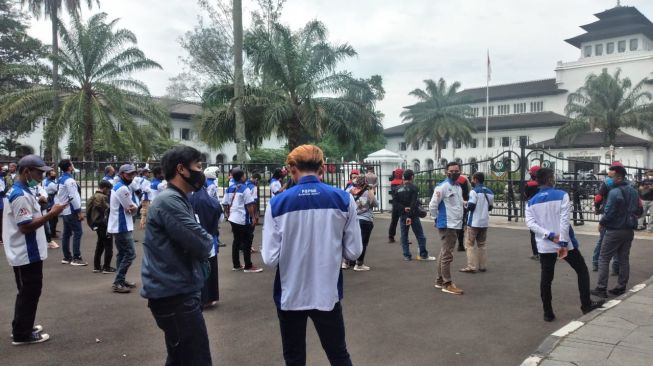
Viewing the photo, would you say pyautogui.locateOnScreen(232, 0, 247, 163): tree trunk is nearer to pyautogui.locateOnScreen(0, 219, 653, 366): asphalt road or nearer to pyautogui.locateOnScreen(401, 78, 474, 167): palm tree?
pyautogui.locateOnScreen(0, 219, 653, 366): asphalt road

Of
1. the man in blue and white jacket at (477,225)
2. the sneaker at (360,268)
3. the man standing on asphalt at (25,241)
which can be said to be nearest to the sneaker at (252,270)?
the sneaker at (360,268)

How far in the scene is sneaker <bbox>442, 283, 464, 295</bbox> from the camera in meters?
6.79

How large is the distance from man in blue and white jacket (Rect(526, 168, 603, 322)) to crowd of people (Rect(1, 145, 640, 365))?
0.01m

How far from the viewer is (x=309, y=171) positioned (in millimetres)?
3213

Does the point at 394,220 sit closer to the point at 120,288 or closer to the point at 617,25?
the point at 120,288

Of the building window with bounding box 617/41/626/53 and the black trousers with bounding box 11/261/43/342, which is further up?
the building window with bounding box 617/41/626/53

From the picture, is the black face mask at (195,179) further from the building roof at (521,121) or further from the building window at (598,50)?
the building window at (598,50)

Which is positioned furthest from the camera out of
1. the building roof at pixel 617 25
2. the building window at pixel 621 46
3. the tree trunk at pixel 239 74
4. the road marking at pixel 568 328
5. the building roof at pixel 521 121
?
the building window at pixel 621 46

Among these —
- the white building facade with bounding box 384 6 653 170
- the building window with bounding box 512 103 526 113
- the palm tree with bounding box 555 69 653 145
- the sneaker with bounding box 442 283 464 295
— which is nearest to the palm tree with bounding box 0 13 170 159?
the sneaker with bounding box 442 283 464 295

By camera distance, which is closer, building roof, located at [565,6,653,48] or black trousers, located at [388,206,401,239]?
black trousers, located at [388,206,401,239]

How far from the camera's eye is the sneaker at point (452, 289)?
22.3 ft

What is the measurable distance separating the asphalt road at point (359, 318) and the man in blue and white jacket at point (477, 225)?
0.89 feet

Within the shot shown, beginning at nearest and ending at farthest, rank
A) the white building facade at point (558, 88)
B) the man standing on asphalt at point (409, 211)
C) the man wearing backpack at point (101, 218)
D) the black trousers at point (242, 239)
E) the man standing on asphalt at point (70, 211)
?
the man wearing backpack at point (101, 218)
the black trousers at point (242, 239)
the man standing on asphalt at point (70, 211)
the man standing on asphalt at point (409, 211)
the white building facade at point (558, 88)

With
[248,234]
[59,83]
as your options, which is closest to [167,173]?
[248,234]
